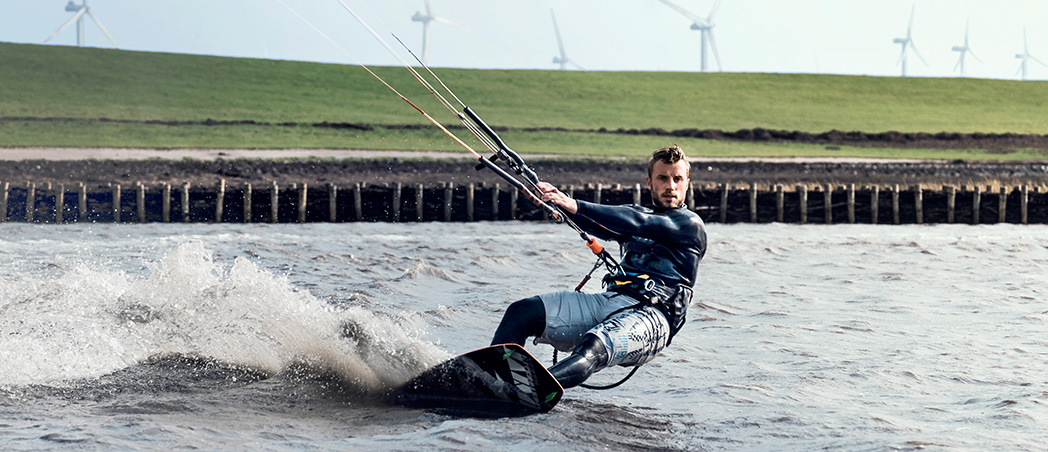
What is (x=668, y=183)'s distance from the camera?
7.47 meters

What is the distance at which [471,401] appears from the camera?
799cm

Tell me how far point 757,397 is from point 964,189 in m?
27.5

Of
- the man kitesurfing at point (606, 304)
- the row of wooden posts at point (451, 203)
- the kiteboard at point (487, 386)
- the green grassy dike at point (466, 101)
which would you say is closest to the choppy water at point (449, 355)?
the kiteboard at point (487, 386)

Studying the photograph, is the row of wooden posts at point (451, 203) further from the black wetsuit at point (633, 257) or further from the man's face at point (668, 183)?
the man's face at point (668, 183)

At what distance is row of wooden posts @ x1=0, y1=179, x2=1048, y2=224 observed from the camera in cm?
2805

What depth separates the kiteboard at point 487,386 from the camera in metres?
7.31

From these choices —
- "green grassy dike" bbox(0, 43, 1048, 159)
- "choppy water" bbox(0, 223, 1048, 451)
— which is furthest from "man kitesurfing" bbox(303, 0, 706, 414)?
"green grassy dike" bbox(0, 43, 1048, 159)

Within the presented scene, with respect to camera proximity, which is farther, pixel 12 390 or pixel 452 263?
pixel 452 263

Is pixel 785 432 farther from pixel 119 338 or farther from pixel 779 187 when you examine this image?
pixel 779 187

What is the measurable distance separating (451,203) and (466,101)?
37.7 meters

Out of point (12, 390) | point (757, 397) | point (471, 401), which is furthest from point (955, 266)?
point (12, 390)

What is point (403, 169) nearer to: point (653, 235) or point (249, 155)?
point (249, 155)

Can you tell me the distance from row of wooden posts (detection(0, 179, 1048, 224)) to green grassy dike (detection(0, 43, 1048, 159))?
764 inches

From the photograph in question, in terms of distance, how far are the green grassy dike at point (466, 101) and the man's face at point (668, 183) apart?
1683 inches
